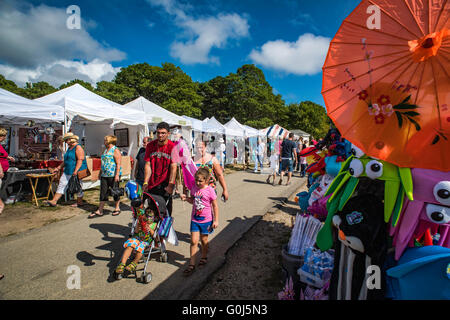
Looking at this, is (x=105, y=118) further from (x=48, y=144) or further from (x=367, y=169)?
(x=367, y=169)

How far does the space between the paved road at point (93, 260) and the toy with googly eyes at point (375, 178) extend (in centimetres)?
191

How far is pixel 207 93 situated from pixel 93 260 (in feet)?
131

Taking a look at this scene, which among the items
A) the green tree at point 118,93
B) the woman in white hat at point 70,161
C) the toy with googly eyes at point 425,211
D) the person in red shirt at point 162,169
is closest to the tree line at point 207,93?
the green tree at point 118,93

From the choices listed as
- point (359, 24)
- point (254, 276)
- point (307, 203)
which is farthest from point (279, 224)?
point (359, 24)

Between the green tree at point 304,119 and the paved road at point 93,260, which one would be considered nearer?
the paved road at point 93,260

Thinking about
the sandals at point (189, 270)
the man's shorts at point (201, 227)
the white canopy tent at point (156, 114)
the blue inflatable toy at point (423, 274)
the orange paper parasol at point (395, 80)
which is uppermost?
the white canopy tent at point (156, 114)

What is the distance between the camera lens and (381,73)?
1466 millimetres

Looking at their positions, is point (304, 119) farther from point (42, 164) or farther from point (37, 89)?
point (37, 89)

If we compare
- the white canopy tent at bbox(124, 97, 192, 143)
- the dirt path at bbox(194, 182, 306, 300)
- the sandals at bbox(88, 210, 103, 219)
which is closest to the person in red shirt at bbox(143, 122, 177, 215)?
the dirt path at bbox(194, 182, 306, 300)

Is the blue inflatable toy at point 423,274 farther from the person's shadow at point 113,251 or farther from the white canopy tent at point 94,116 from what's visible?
the white canopy tent at point 94,116

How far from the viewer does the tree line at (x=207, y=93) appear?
104ft

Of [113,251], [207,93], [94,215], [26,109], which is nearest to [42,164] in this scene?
[26,109]
